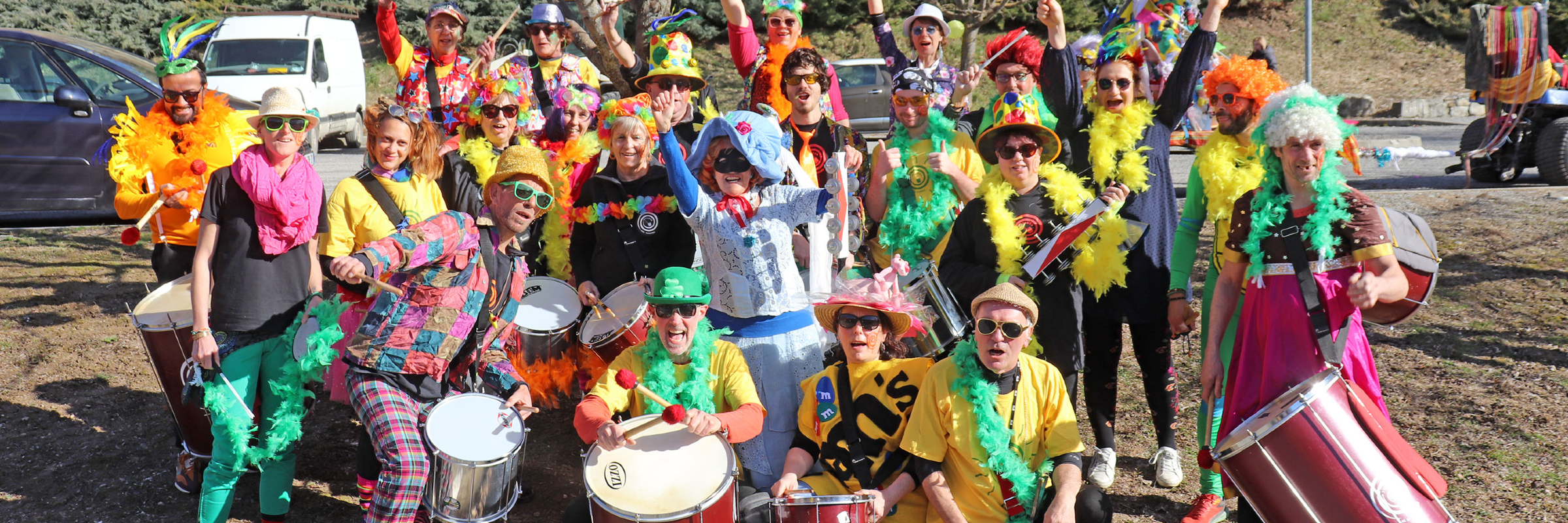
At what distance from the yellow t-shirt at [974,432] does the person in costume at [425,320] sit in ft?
4.77

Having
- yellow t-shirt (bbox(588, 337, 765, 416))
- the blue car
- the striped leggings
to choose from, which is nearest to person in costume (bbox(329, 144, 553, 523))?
the striped leggings

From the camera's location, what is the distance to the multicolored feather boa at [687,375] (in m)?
3.74

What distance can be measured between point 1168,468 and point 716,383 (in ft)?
6.65

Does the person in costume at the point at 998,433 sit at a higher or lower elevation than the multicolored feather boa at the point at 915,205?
lower

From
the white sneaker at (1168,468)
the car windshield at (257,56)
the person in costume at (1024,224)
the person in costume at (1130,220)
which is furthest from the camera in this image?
the car windshield at (257,56)

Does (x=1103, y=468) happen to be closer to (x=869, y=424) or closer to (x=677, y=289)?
(x=869, y=424)

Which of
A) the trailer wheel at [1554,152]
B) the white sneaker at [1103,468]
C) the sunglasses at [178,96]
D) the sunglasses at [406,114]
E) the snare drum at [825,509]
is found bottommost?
the white sneaker at [1103,468]

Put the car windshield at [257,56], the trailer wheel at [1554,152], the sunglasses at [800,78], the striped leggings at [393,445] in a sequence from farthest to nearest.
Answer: the car windshield at [257,56] < the trailer wheel at [1554,152] < the sunglasses at [800,78] < the striped leggings at [393,445]

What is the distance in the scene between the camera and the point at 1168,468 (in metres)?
4.51

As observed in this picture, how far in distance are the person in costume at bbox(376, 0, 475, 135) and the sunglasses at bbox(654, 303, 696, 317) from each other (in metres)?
2.67

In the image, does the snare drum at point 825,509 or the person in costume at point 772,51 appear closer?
the snare drum at point 825,509

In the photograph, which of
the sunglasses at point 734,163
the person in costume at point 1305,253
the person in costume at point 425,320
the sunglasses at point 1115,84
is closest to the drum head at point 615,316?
the person in costume at point 425,320

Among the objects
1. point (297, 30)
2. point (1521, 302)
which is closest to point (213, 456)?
point (1521, 302)

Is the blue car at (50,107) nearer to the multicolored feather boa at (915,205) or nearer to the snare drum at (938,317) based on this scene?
the multicolored feather boa at (915,205)
